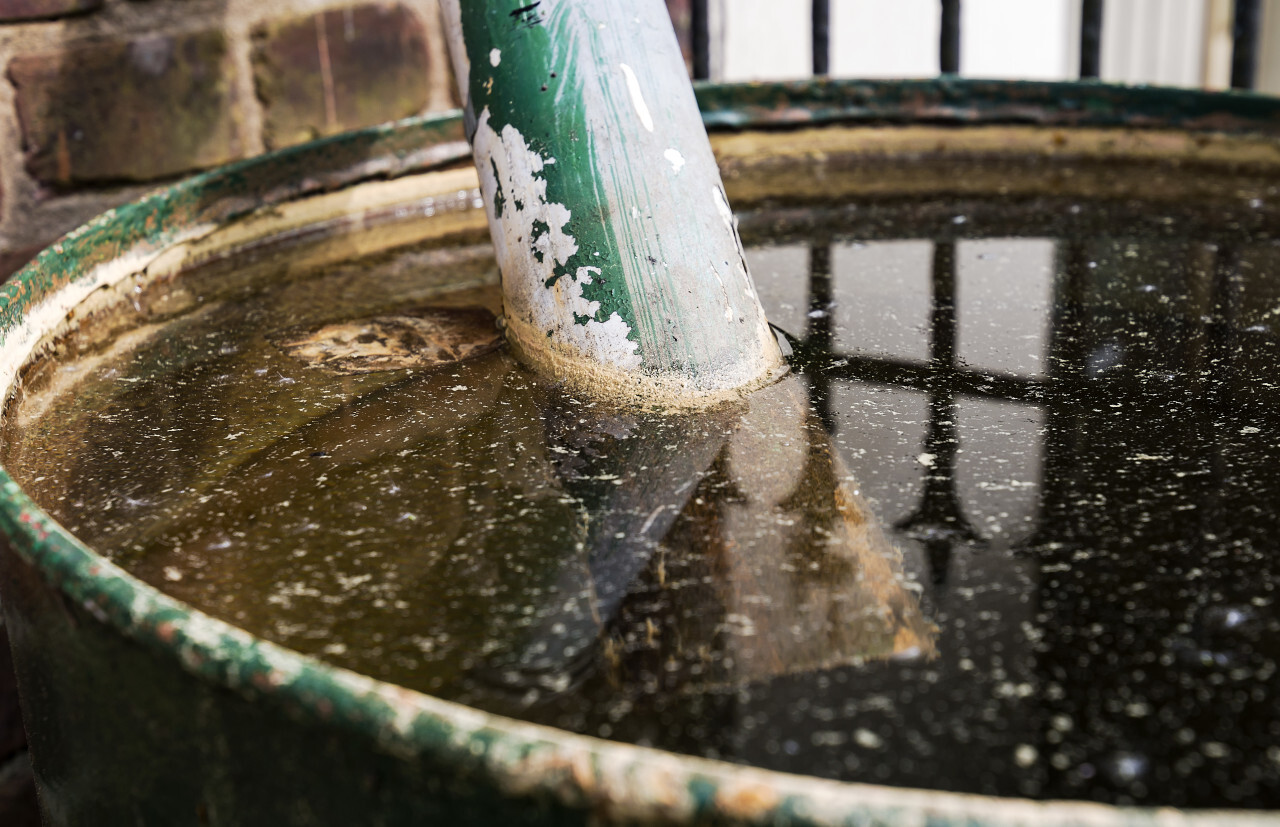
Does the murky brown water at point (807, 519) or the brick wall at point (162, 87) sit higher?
the brick wall at point (162, 87)

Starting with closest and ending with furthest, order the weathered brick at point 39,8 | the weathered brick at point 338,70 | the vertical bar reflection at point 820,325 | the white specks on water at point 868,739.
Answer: the white specks on water at point 868,739 < the vertical bar reflection at point 820,325 < the weathered brick at point 39,8 < the weathered brick at point 338,70

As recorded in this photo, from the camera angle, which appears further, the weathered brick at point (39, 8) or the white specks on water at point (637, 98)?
the weathered brick at point (39, 8)

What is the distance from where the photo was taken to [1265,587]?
461mm

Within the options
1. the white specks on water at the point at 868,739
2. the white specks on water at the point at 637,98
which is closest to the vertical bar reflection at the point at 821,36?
the white specks on water at the point at 637,98

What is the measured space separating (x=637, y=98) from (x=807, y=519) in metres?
0.28

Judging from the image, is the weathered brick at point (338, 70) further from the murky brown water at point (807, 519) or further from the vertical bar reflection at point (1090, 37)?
the vertical bar reflection at point (1090, 37)

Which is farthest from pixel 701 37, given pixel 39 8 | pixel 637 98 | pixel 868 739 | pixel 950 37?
pixel 868 739

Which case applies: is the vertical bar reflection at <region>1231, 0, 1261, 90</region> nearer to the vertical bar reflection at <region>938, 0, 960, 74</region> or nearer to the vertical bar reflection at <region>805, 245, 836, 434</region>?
the vertical bar reflection at <region>938, 0, 960, 74</region>

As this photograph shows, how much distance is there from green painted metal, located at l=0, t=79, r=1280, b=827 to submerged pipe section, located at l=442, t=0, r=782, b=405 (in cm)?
30

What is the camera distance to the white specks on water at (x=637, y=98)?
26.4 inches

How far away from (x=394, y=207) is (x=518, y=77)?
0.41 metres

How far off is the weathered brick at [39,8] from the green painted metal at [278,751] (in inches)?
31.9

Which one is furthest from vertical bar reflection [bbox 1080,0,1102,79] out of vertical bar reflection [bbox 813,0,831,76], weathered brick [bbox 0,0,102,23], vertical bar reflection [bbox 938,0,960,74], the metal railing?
weathered brick [bbox 0,0,102,23]

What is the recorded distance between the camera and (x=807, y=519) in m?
0.53
